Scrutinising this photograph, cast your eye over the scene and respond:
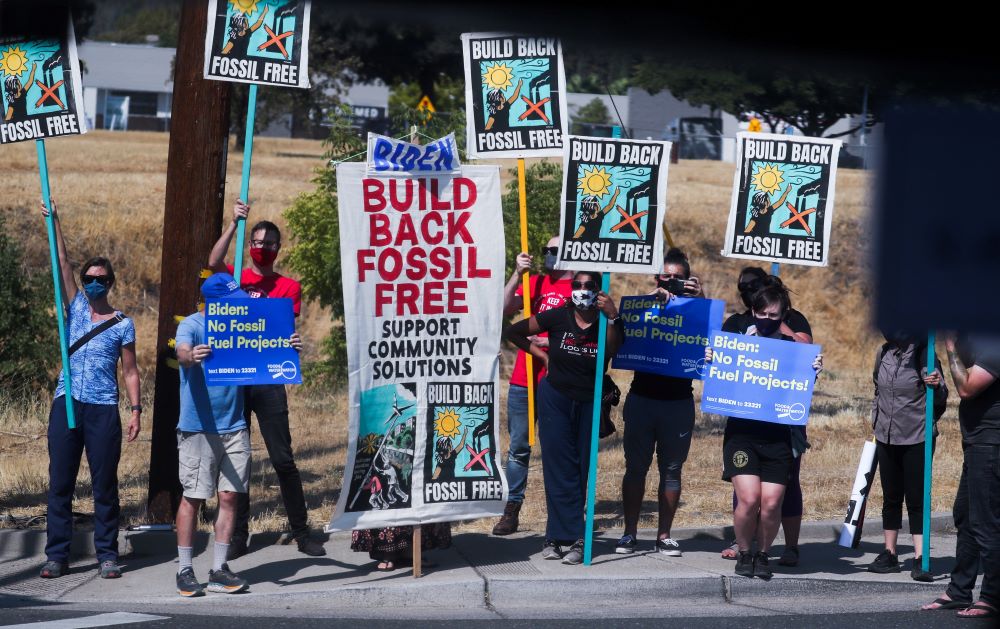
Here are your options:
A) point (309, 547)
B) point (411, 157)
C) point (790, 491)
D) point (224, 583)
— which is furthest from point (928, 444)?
point (224, 583)

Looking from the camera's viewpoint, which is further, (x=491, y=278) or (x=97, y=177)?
(x=97, y=177)

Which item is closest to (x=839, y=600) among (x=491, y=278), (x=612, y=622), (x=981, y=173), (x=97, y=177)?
(x=612, y=622)

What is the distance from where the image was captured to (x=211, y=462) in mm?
7059

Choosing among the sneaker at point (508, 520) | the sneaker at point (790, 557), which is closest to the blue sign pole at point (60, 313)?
the sneaker at point (508, 520)

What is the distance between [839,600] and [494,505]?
2.20 meters

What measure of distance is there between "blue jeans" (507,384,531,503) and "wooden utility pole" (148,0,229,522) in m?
2.28

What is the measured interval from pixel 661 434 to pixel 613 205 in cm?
151

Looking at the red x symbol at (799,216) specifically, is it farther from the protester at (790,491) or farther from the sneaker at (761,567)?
the sneaker at (761,567)

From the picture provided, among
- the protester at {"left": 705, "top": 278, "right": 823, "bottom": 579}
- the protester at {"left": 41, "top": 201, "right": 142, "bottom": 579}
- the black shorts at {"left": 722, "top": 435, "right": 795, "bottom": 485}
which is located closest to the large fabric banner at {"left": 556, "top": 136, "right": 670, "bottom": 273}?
the protester at {"left": 705, "top": 278, "right": 823, "bottom": 579}

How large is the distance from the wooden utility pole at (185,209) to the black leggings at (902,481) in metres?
4.69

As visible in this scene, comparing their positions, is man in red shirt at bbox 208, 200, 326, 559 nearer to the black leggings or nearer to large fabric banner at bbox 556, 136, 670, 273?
large fabric banner at bbox 556, 136, 670, 273

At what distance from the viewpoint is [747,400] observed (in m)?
7.62

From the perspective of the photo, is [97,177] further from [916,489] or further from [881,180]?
[881,180]

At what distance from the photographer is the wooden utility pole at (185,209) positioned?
8227mm
